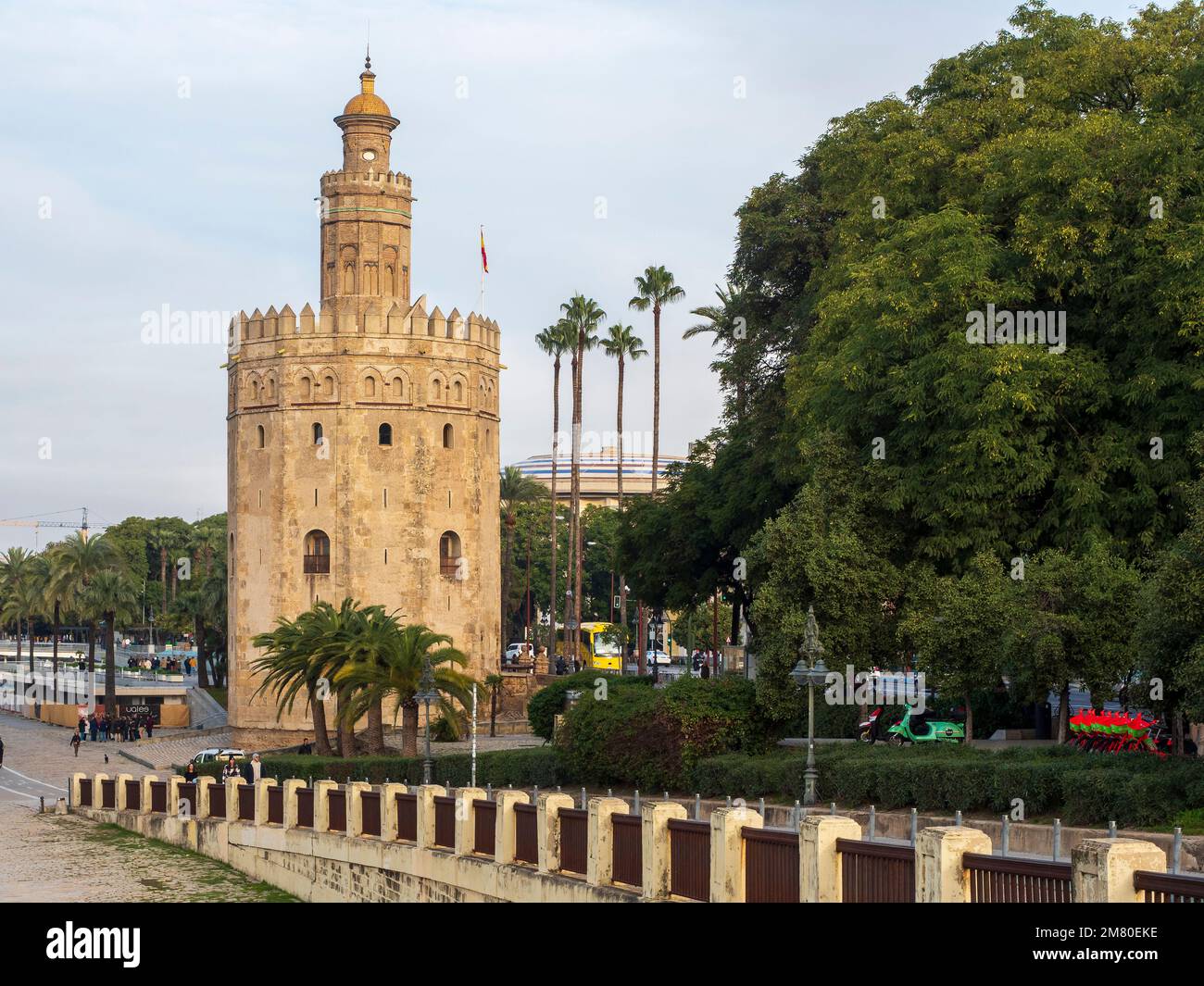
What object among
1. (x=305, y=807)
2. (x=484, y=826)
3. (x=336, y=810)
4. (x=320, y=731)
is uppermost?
(x=484, y=826)

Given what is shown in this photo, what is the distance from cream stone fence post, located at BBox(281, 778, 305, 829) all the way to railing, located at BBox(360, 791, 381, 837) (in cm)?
371

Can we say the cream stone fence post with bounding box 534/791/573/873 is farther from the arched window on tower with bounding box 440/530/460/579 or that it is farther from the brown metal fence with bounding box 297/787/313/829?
the arched window on tower with bounding box 440/530/460/579

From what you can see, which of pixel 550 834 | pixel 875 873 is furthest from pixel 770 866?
pixel 550 834

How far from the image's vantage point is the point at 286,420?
69062mm

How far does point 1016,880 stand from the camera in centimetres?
1444

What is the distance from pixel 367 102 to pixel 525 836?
173 feet

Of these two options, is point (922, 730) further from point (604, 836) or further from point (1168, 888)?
point (1168, 888)

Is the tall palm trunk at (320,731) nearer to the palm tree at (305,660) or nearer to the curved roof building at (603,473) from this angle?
the palm tree at (305,660)

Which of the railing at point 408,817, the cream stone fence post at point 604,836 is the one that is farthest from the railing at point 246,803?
the cream stone fence post at point 604,836

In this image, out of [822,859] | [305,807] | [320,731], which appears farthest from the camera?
[320,731]

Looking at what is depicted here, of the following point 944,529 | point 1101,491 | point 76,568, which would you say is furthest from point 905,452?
point 76,568

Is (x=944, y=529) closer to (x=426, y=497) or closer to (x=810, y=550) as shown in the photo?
(x=810, y=550)

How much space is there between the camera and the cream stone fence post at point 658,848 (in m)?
19.5
